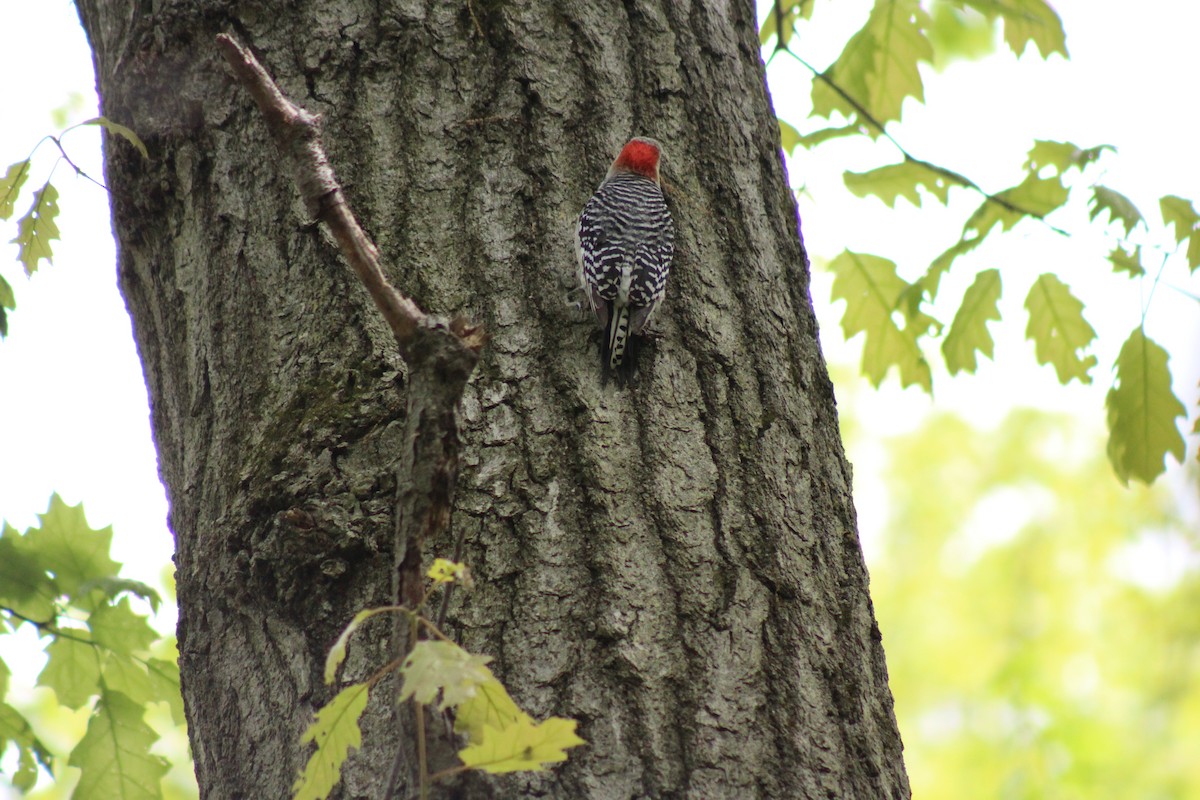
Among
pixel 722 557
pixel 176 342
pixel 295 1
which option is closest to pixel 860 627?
pixel 722 557

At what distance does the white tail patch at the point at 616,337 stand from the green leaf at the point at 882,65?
6.60ft

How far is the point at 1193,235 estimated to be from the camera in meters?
3.27

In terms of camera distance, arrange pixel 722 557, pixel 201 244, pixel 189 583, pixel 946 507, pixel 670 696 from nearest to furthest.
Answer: pixel 670 696
pixel 722 557
pixel 189 583
pixel 201 244
pixel 946 507

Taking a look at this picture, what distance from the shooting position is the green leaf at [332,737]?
142 cm

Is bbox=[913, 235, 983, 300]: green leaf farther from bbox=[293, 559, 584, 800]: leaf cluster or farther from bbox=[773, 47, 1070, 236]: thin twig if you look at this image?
bbox=[293, 559, 584, 800]: leaf cluster

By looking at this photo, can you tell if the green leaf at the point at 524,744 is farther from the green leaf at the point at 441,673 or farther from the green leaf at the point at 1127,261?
the green leaf at the point at 1127,261

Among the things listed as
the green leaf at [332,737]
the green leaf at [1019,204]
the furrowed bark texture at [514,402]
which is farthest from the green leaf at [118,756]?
the green leaf at [1019,204]

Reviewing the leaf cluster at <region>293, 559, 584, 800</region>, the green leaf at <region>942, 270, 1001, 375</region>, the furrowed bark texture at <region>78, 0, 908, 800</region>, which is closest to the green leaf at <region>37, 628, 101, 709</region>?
the furrowed bark texture at <region>78, 0, 908, 800</region>

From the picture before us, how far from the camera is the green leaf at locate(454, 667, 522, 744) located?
1427 millimetres

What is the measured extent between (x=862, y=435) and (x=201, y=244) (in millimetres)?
14895

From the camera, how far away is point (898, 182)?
3734mm

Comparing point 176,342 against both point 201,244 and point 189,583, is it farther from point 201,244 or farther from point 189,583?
point 189,583

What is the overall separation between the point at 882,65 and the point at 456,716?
327cm

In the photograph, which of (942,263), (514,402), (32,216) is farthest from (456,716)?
(942,263)
